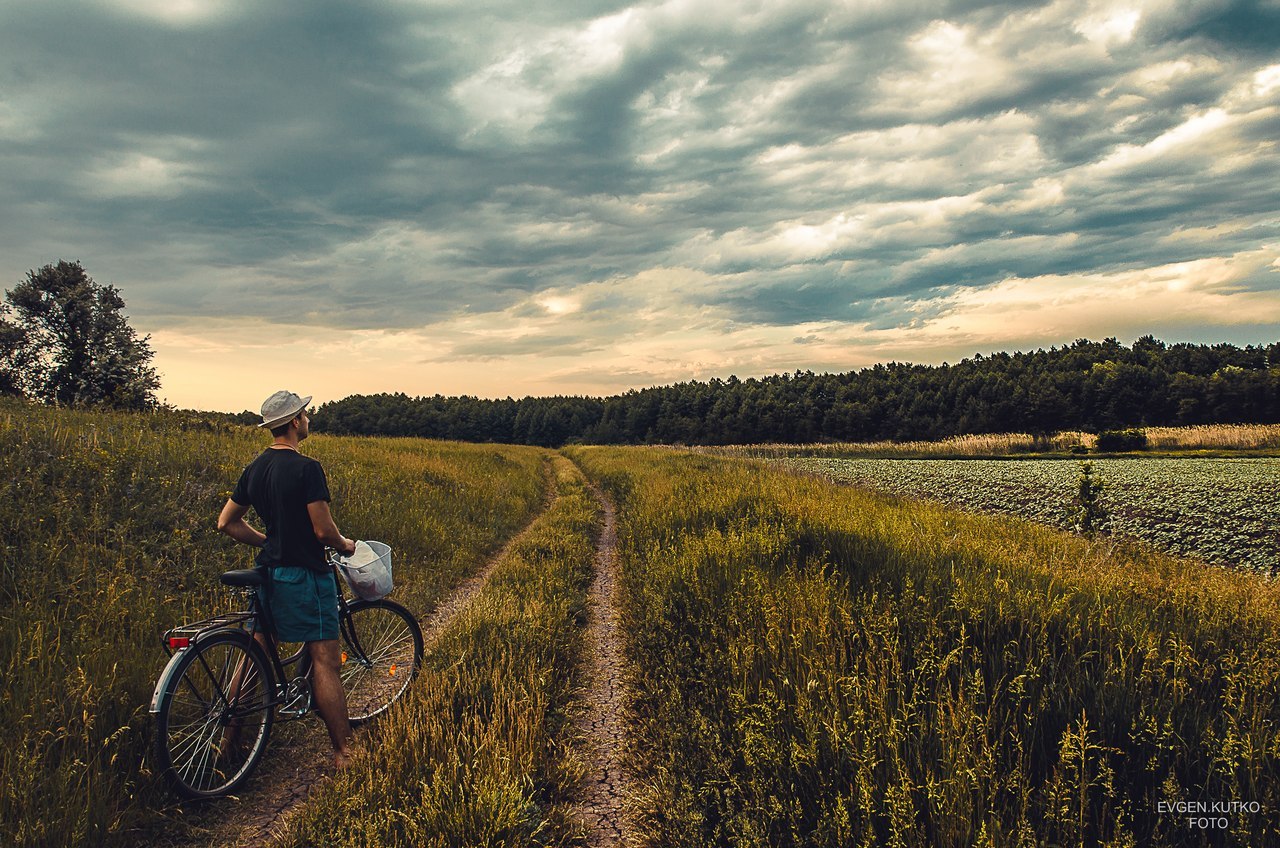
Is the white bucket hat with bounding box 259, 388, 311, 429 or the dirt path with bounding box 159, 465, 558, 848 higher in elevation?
the white bucket hat with bounding box 259, 388, 311, 429

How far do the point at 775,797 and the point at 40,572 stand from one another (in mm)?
7671

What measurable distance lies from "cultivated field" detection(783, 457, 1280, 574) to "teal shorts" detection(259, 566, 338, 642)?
13.5 meters

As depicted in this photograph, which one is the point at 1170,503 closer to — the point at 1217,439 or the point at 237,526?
the point at 237,526

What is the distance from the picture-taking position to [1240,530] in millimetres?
13008

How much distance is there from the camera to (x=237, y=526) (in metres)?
4.41

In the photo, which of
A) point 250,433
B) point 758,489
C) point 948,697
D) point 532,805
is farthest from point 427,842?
point 250,433

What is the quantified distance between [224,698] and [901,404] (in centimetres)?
9815

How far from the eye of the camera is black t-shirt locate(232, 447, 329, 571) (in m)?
4.14

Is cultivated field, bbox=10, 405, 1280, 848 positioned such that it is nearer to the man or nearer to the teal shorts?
the man

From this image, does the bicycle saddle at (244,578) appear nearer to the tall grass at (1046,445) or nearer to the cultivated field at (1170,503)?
the cultivated field at (1170,503)

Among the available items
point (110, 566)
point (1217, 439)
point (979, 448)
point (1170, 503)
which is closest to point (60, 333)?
point (110, 566)

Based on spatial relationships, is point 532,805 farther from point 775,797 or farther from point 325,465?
point 325,465

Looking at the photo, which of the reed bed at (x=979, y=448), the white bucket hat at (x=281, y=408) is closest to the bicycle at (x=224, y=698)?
the white bucket hat at (x=281, y=408)

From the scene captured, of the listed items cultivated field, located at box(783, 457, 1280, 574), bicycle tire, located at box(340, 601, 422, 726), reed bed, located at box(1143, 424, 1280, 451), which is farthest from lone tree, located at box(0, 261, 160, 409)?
reed bed, located at box(1143, 424, 1280, 451)
